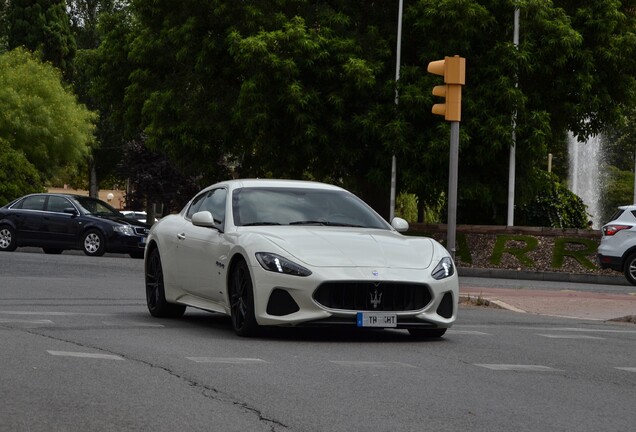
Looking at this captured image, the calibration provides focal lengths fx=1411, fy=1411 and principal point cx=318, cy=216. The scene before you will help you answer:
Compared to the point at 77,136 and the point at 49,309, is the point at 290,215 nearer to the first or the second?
the point at 49,309

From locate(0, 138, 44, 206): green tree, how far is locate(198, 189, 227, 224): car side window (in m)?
35.3

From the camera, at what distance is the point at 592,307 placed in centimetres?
1880

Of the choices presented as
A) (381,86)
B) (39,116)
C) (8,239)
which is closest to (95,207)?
(8,239)

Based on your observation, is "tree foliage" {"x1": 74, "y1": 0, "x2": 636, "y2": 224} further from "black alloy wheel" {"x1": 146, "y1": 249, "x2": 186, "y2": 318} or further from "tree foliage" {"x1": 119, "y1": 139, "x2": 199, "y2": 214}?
"tree foliage" {"x1": 119, "y1": 139, "x2": 199, "y2": 214}

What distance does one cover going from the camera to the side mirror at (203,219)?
13.1m

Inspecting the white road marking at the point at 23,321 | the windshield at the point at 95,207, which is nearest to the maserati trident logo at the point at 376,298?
the white road marking at the point at 23,321

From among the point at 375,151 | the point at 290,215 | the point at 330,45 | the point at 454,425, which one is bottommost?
the point at 454,425

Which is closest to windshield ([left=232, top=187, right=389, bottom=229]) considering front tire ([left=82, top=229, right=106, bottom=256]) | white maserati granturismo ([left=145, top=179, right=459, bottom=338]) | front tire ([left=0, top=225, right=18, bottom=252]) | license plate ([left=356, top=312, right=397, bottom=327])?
white maserati granturismo ([left=145, top=179, right=459, bottom=338])

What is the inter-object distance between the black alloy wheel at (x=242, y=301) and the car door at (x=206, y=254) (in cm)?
24

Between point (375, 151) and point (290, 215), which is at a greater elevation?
point (375, 151)

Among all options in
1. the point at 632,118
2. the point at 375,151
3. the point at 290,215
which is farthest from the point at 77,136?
the point at 290,215

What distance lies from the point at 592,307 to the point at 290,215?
6905 mm

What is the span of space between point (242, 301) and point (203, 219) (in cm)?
102

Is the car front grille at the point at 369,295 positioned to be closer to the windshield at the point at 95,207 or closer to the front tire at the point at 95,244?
the front tire at the point at 95,244
